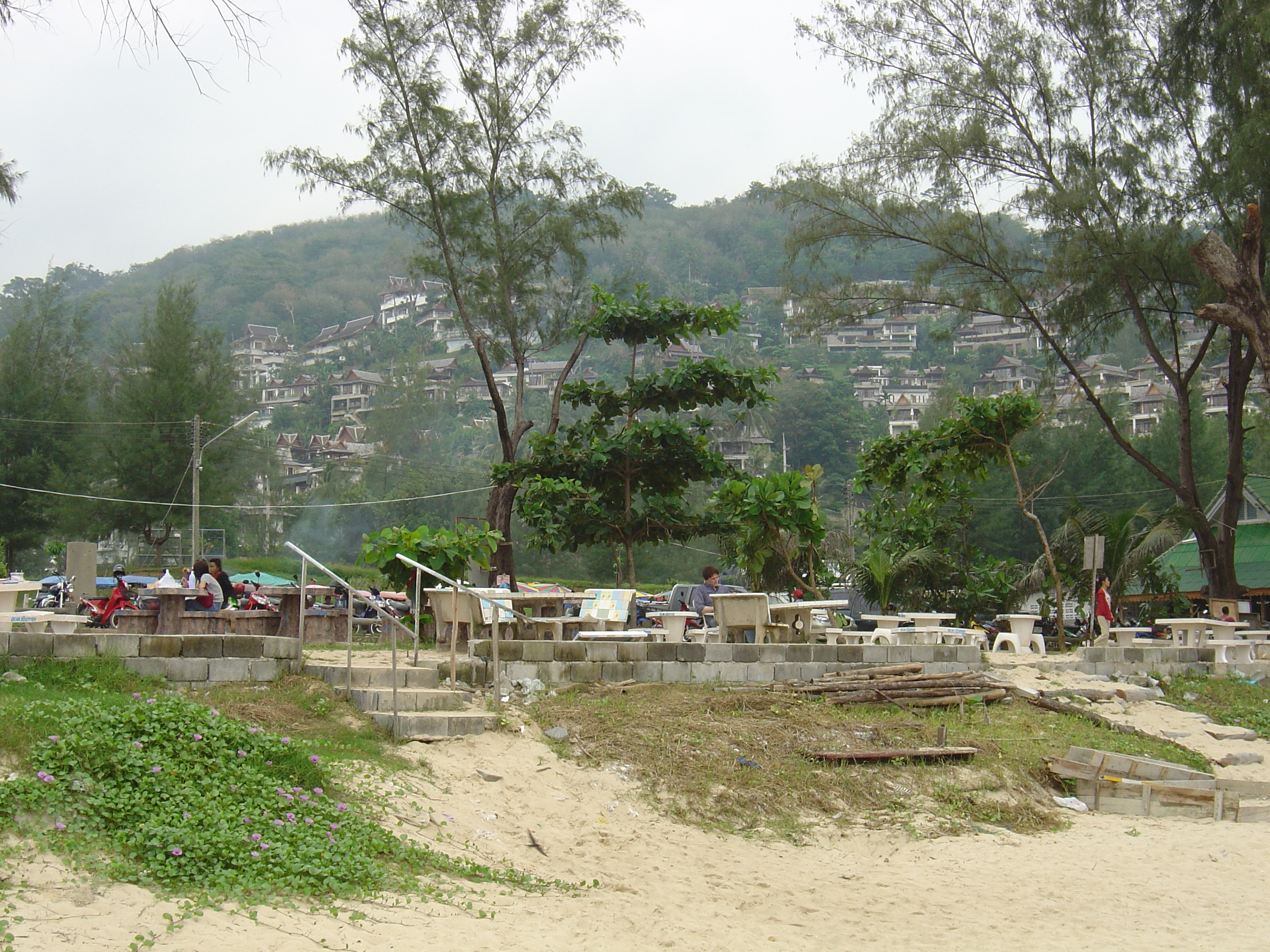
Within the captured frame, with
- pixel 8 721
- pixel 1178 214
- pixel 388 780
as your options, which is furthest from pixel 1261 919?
pixel 1178 214

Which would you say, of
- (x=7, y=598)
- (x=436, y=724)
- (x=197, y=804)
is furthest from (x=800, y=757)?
(x=7, y=598)

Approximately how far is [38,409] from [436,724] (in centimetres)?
3220

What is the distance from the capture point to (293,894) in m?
5.24

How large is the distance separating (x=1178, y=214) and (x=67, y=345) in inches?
1336

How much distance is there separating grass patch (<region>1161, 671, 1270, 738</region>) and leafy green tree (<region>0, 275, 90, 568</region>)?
99.3 feet

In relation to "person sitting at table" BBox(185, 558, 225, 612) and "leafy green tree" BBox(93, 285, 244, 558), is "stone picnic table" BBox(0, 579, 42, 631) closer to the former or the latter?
"person sitting at table" BBox(185, 558, 225, 612)

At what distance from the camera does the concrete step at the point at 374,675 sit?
858 cm

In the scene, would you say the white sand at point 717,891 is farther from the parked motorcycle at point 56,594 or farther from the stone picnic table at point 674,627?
the parked motorcycle at point 56,594

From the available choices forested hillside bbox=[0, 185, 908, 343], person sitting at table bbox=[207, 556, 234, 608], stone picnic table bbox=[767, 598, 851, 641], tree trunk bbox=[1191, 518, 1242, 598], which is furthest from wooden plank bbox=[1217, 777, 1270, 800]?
forested hillside bbox=[0, 185, 908, 343]

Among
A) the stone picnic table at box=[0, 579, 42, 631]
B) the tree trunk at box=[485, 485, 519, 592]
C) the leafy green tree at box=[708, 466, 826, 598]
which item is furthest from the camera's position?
the tree trunk at box=[485, 485, 519, 592]

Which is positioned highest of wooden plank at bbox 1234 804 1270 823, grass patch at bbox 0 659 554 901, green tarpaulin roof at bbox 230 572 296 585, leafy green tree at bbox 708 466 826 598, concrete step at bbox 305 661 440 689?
leafy green tree at bbox 708 466 826 598

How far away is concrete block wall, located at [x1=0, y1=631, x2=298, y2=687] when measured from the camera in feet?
25.4

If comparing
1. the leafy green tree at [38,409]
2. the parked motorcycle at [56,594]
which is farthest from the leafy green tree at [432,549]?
the leafy green tree at [38,409]

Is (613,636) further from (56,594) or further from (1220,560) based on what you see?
(56,594)
